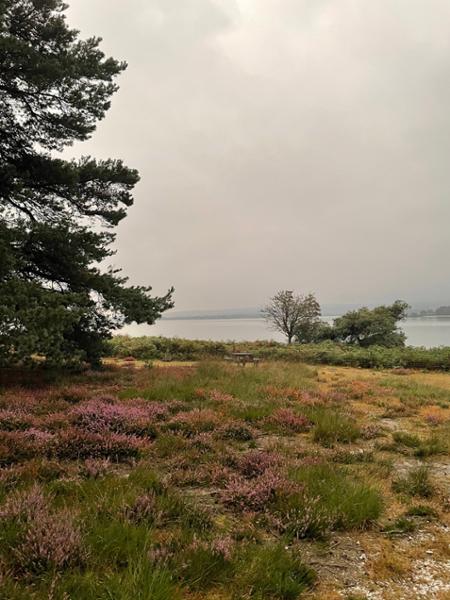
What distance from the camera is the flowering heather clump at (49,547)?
3119mm

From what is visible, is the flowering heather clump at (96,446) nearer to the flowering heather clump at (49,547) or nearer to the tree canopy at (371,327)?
the flowering heather clump at (49,547)

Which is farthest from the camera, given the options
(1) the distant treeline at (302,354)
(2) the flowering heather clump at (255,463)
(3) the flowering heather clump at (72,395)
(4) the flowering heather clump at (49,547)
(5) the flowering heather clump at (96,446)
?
(1) the distant treeline at (302,354)

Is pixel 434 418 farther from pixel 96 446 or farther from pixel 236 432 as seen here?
pixel 96 446

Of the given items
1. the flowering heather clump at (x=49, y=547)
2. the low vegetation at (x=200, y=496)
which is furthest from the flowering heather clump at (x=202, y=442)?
the flowering heather clump at (x=49, y=547)

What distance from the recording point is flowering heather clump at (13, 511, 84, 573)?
10.2 ft

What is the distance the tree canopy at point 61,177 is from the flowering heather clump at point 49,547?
824 centimetres

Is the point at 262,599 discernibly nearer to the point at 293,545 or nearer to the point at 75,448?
the point at 293,545

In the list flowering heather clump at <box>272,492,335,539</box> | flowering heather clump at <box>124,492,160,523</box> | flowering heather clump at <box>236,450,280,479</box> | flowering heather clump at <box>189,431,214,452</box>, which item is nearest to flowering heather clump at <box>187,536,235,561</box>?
flowering heather clump at <box>124,492,160,523</box>

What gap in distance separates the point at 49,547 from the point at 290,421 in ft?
21.6

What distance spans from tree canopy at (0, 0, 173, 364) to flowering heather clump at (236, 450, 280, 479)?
6901 mm

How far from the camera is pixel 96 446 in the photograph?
634cm

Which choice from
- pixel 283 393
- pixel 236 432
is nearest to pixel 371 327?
pixel 283 393

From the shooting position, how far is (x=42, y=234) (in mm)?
12031

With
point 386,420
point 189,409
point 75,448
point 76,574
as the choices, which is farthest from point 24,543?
point 386,420
